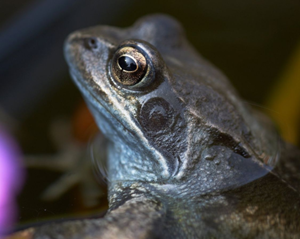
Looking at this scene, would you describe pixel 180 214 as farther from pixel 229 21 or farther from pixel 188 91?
pixel 229 21

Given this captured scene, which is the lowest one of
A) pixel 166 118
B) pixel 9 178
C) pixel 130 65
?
pixel 9 178

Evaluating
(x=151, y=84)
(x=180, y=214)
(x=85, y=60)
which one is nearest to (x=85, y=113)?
(x=85, y=60)

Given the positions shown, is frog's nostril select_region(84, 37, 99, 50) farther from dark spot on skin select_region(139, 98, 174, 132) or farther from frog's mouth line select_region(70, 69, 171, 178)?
dark spot on skin select_region(139, 98, 174, 132)

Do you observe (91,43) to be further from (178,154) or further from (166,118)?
(178,154)

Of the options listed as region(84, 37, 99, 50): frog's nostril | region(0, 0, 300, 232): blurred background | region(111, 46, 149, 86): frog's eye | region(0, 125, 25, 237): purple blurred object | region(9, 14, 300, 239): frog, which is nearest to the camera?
region(9, 14, 300, 239): frog

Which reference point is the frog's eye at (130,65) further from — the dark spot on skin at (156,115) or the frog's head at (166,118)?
the dark spot on skin at (156,115)

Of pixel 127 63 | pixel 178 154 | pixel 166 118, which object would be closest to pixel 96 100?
pixel 127 63

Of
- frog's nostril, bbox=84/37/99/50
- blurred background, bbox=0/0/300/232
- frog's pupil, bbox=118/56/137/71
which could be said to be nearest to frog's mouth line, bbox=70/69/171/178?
frog's nostril, bbox=84/37/99/50
